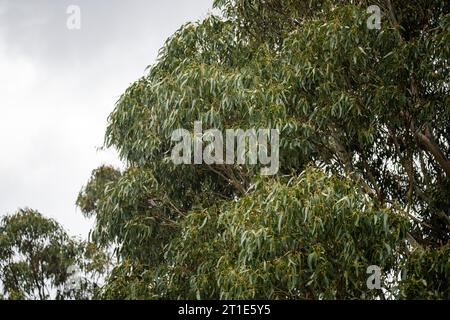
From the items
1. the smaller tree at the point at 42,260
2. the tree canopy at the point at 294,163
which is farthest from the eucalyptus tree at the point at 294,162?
the smaller tree at the point at 42,260

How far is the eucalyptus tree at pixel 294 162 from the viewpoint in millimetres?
7102

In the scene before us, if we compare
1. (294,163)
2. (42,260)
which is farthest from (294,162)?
(42,260)

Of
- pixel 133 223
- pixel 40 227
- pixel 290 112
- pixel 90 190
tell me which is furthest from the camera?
pixel 90 190

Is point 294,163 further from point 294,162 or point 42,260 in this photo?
point 42,260

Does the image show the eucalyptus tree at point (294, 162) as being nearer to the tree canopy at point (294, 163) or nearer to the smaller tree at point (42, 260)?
the tree canopy at point (294, 163)

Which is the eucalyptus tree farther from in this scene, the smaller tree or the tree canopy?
the smaller tree

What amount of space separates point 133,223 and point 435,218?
3094 mm

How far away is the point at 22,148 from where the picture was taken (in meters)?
14.5

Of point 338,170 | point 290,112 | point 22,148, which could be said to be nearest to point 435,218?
point 338,170

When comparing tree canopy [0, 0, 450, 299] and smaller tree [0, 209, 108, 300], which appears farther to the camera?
smaller tree [0, 209, 108, 300]

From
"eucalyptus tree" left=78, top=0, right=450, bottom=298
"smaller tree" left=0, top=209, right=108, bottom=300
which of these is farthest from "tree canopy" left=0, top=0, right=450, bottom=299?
"smaller tree" left=0, top=209, right=108, bottom=300

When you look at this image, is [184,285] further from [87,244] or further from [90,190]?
[90,190]

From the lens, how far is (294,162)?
8.29 m

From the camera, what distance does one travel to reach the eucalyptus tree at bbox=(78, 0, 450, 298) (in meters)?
7.10
